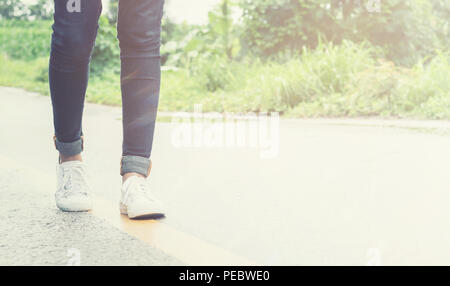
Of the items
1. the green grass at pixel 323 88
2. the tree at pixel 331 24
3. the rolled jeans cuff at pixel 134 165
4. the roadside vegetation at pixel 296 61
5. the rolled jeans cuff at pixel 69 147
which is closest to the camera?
the rolled jeans cuff at pixel 134 165

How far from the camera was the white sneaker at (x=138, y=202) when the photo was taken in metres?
2.50

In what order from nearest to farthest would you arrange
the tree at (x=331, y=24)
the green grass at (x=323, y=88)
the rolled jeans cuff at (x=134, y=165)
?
the rolled jeans cuff at (x=134, y=165) → the green grass at (x=323, y=88) → the tree at (x=331, y=24)

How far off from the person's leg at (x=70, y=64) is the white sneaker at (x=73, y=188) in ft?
0.16

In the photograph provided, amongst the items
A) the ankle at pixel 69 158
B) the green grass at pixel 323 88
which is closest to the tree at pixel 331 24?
the green grass at pixel 323 88

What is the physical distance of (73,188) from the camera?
2.70 metres

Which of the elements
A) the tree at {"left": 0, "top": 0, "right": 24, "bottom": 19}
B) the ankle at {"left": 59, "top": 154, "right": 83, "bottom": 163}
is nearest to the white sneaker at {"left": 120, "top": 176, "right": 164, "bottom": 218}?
the ankle at {"left": 59, "top": 154, "right": 83, "bottom": 163}

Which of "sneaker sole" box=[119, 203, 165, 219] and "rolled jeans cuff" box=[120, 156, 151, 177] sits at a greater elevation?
"rolled jeans cuff" box=[120, 156, 151, 177]

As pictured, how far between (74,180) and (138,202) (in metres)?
0.37

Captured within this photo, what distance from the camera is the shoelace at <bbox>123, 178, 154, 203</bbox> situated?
254 cm

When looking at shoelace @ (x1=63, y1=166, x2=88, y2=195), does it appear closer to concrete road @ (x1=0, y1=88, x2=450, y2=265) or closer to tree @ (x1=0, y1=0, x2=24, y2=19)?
concrete road @ (x1=0, y1=88, x2=450, y2=265)

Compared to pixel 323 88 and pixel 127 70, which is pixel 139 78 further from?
pixel 323 88

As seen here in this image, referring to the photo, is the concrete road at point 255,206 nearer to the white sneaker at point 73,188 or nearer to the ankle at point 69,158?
the white sneaker at point 73,188

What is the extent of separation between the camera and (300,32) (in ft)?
50.8

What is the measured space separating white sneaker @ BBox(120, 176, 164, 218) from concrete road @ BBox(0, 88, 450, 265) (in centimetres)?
5
